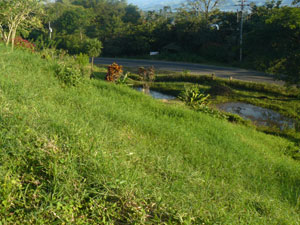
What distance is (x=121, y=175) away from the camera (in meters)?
3.20

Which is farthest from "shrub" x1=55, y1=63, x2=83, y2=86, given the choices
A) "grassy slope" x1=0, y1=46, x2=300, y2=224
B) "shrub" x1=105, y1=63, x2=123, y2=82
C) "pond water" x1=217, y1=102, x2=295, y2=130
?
"pond water" x1=217, y1=102, x2=295, y2=130

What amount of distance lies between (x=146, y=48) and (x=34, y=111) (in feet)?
129

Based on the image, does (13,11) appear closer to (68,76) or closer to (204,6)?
(68,76)

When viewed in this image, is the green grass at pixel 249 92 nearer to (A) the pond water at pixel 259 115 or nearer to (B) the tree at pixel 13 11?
(A) the pond water at pixel 259 115

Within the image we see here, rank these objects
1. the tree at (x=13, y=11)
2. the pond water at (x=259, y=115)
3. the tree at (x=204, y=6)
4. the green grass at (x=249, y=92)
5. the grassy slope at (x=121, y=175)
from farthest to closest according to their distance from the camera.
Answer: the tree at (x=204, y=6) → the green grass at (x=249, y=92) → the pond water at (x=259, y=115) → the tree at (x=13, y=11) → the grassy slope at (x=121, y=175)

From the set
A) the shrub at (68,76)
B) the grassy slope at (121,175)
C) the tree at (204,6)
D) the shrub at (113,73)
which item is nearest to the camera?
the grassy slope at (121,175)

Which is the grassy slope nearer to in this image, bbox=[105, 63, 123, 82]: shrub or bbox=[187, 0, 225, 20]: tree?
bbox=[105, 63, 123, 82]: shrub

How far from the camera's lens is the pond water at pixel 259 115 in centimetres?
1398

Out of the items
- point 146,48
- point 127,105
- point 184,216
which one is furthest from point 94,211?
point 146,48

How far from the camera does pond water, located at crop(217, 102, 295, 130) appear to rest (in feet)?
45.9

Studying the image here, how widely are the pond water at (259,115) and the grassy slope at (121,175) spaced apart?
25.7ft

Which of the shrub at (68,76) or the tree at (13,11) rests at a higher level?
the tree at (13,11)

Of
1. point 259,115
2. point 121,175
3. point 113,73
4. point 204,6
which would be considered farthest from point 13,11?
point 204,6

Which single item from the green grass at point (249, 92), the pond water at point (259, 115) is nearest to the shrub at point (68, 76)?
the green grass at point (249, 92)
